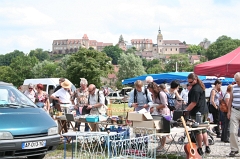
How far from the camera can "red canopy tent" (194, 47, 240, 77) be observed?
955 cm

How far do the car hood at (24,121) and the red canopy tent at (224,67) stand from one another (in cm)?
451

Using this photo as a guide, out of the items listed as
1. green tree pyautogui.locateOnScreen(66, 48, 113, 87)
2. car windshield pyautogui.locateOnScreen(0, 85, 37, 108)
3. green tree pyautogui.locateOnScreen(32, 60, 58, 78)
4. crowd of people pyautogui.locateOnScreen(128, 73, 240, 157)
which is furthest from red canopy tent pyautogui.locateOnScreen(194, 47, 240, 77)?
green tree pyautogui.locateOnScreen(32, 60, 58, 78)

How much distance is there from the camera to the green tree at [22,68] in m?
103

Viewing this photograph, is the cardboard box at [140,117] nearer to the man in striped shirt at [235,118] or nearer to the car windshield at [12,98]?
the car windshield at [12,98]

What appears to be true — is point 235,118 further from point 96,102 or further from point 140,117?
point 96,102

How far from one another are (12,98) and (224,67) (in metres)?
5.09

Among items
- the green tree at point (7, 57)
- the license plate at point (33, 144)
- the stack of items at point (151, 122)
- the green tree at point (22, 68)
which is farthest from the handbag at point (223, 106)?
the green tree at point (7, 57)

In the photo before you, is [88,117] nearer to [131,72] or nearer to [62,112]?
[62,112]

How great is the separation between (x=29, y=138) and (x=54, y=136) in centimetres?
64

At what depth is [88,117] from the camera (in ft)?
30.3

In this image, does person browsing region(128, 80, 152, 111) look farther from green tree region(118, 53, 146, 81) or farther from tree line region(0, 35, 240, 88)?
green tree region(118, 53, 146, 81)

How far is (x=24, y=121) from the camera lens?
707 cm

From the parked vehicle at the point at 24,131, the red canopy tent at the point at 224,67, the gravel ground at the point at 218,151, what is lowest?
the gravel ground at the point at 218,151

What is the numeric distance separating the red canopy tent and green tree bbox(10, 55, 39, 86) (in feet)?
315
